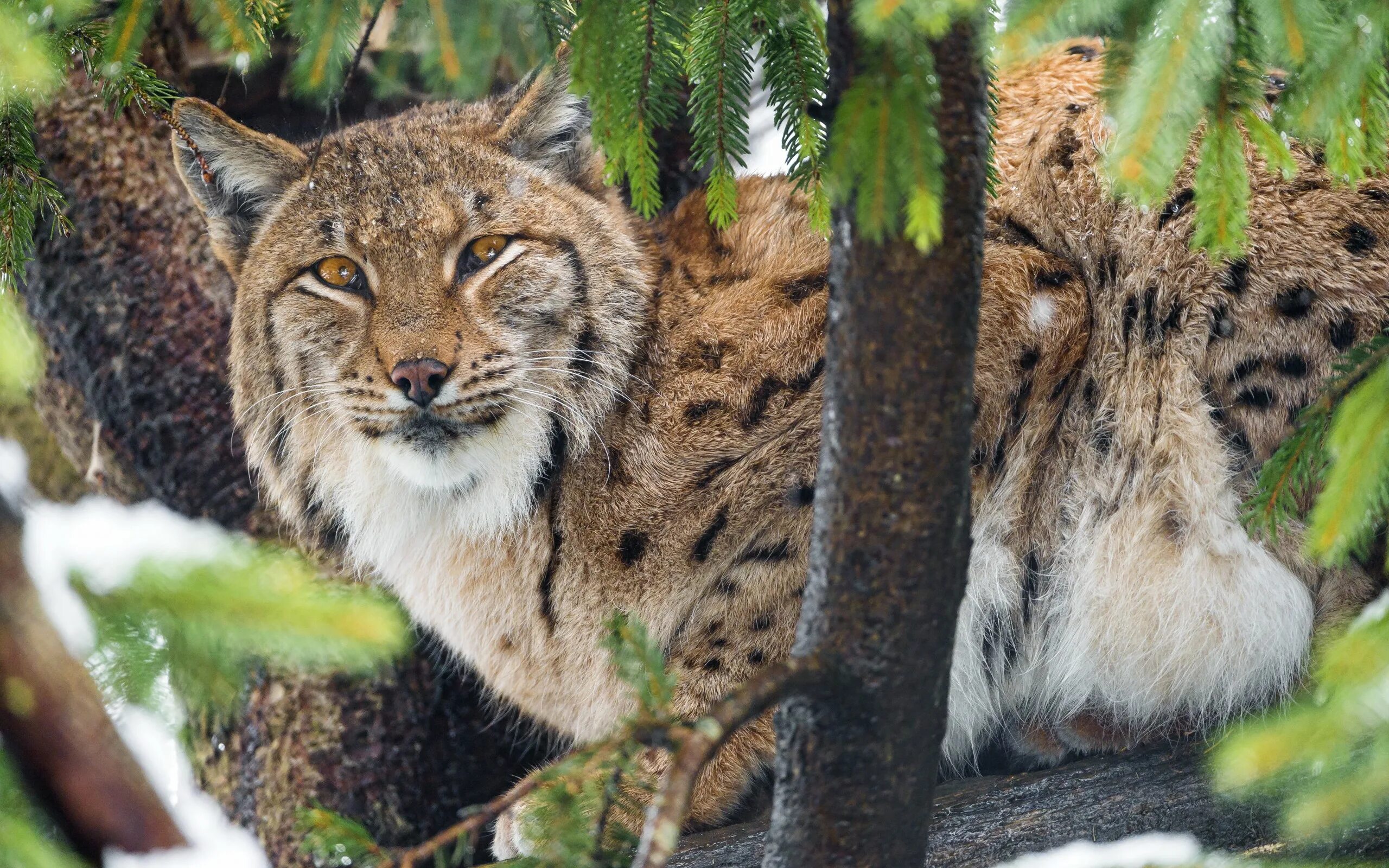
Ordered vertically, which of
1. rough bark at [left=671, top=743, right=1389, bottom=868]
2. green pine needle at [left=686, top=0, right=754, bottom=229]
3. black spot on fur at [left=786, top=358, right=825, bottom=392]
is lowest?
rough bark at [left=671, top=743, right=1389, bottom=868]

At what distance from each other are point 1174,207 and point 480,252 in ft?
6.70

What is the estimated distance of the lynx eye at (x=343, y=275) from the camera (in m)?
3.79

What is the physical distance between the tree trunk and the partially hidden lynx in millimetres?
1398

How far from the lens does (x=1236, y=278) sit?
11.6ft

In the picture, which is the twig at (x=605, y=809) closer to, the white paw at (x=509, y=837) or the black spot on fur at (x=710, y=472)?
the white paw at (x=509, y=837)

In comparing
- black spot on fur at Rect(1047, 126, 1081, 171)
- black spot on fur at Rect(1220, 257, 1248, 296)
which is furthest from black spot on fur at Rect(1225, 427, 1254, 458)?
black spot on fur at Rect(1047, 126, 1081, 171)

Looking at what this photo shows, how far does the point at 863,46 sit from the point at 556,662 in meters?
2.43

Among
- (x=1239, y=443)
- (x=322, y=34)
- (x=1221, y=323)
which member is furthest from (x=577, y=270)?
(x=1239, y=443)

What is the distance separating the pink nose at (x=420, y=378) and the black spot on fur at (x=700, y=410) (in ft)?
2.39


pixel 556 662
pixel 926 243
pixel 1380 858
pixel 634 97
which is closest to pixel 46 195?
pixel 634 97

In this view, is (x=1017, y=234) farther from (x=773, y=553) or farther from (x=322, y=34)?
(x=322, y=34)

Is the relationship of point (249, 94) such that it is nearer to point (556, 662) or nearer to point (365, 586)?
point (365, 586)

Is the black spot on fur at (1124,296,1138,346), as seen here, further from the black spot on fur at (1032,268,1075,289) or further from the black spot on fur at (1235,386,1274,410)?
the black spot on fur at (1235,386,1274,410)

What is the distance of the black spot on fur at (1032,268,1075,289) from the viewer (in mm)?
3723
